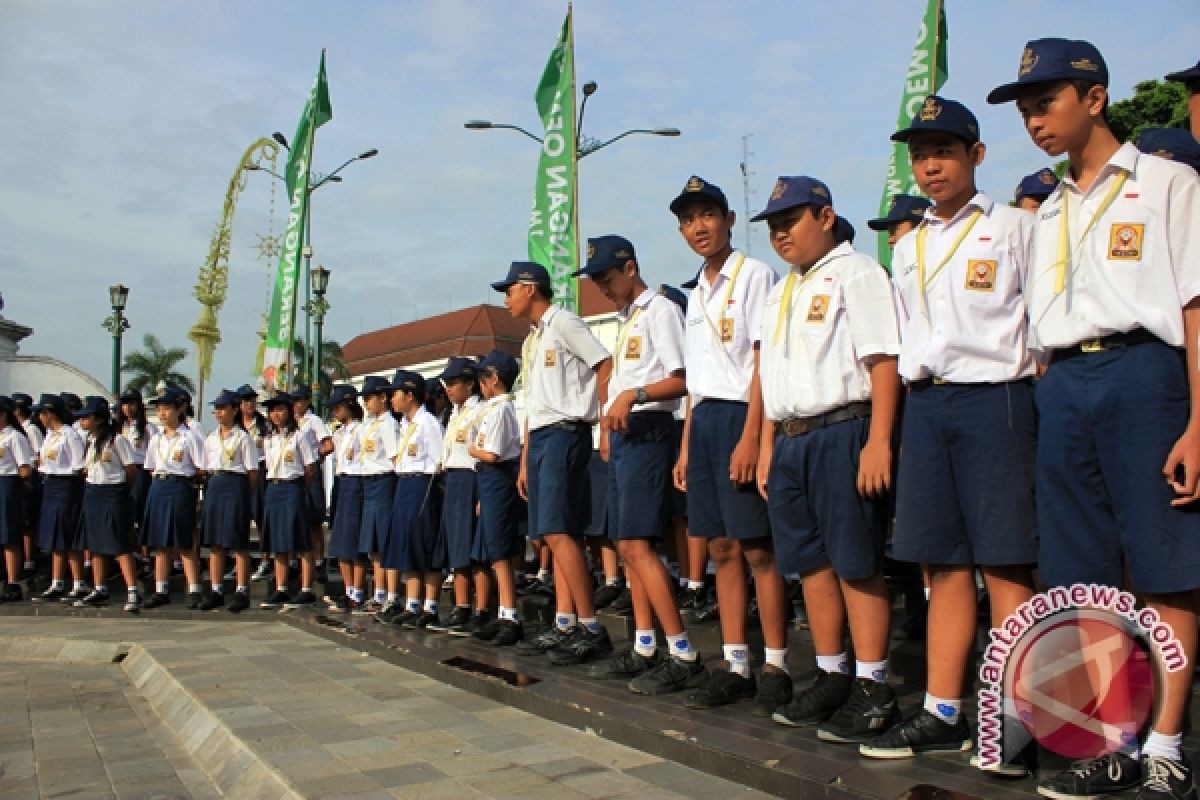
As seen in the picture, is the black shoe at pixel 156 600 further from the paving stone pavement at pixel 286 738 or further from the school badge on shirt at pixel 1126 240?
the school badge on shirt at pixel 1126 240

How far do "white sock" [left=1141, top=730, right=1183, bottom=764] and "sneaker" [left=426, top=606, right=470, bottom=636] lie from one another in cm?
536

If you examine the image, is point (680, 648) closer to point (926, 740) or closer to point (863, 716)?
point (863, 716)

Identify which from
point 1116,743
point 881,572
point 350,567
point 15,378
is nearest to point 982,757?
point 1116,743

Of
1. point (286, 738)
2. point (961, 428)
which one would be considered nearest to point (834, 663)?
point (961, 428)

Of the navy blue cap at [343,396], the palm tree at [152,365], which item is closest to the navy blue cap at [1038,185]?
the navy blue cap at [343,396]

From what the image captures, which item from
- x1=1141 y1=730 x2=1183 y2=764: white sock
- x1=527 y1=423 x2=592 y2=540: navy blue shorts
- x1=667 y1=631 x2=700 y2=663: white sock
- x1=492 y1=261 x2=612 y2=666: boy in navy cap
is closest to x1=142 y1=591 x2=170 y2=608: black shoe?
x1=492 y1=261 x2=612 y2=666: boy in navy cap

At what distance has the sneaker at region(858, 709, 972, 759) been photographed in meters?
3.46

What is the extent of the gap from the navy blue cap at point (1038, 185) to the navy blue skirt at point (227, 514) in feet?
26.2

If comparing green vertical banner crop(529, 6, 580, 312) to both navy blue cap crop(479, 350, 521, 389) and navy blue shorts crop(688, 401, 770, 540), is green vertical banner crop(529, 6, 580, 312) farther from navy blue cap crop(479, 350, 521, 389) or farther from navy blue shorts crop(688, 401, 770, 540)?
navy blue shorts crop(688, 401, 770, 540)

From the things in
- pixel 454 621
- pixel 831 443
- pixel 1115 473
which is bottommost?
pixel 454 621

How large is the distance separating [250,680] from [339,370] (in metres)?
44.5

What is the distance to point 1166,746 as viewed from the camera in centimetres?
282

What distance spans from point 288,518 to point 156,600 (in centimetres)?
170

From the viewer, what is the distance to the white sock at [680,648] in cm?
500
